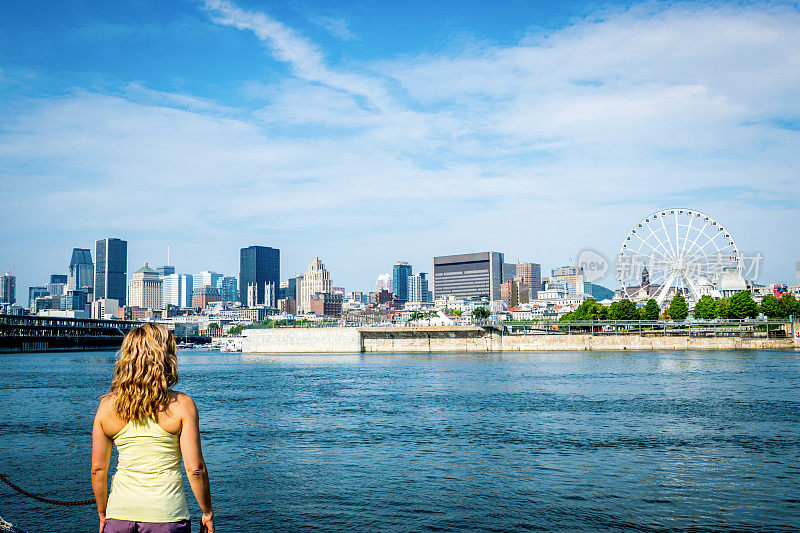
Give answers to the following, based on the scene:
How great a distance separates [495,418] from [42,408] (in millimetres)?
28182

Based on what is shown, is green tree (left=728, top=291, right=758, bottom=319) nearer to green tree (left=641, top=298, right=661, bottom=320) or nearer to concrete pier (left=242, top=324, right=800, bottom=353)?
concrete pier (left=242, top=324, right=800, bottom=353)

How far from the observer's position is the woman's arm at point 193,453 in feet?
19.9

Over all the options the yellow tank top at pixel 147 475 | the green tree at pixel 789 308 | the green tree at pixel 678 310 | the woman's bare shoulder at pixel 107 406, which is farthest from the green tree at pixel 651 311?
the woman's bare shoulder at pixel 107 406

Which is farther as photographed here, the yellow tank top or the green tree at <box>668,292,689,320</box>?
the green tree at <box>668,292,689,320</box>

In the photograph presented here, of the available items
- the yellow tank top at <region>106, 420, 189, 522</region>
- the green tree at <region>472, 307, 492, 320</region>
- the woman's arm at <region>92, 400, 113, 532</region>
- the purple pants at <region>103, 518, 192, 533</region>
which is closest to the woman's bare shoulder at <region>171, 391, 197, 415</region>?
the yellow tank top at <region>106, 420, 189, 522</region>

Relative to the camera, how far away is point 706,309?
136 m

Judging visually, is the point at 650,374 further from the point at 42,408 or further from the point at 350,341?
the point at 350,341

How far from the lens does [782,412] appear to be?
35.4 meters

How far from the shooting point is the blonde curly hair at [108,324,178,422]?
5977 mm

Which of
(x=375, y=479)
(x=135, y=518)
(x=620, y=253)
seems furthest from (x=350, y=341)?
(x=135, y=518)

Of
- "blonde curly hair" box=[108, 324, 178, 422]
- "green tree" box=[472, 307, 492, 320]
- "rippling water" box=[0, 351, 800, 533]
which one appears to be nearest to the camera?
"blonde curly hair" box=[108, 324, 178, 422]

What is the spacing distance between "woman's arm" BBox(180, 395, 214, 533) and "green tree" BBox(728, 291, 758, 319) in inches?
5440

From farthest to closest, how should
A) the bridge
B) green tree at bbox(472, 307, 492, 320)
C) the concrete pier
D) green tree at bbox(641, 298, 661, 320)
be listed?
green tree at bbox(472, 307, 492, 320), the bridge, green tree at bbox(641, 298, 661, 320), the concrete pier

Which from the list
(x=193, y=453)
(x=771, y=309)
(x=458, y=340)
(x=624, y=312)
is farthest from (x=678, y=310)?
(x=193, y=453)
